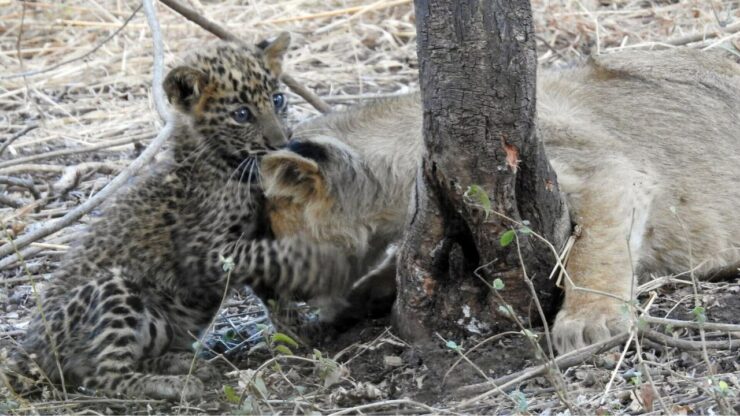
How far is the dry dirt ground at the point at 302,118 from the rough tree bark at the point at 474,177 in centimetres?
19

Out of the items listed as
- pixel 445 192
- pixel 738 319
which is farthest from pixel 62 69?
pixel 738 319

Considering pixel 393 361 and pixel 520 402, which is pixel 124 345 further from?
pixel 520 402

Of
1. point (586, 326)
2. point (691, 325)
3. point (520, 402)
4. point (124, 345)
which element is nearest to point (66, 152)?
point (124, 345)

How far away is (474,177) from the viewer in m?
4.26

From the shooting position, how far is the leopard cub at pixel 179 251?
490 centimetres

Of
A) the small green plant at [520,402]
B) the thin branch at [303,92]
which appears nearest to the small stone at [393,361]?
the small green plant at [520,402]

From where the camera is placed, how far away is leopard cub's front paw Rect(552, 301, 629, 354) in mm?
4363

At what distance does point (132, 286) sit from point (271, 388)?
97 cm

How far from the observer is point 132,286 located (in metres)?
5.19

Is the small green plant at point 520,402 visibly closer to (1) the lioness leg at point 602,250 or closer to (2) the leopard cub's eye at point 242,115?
(1) the lioness leg at point 602,250

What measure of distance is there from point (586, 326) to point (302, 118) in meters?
3.85

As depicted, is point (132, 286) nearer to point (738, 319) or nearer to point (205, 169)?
point (205, 169)

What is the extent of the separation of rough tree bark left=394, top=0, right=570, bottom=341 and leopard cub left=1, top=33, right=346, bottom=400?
0.68 m

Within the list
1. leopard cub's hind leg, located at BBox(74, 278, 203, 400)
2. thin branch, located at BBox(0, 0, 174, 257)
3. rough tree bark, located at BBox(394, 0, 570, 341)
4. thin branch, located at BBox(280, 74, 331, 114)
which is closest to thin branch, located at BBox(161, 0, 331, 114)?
thin branch, located at BBox(280, 74, 331, 114)
